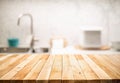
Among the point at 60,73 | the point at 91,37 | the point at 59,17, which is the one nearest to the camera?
the point at 60,73

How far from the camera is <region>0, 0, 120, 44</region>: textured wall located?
101 inches

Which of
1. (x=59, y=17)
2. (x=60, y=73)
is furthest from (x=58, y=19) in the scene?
(x=60, y=73)

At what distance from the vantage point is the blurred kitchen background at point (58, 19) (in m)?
2.55

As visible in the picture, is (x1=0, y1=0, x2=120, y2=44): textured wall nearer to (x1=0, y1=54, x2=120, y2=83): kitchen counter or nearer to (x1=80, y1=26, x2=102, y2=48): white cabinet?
(x1=80, y1=26, x2=102, y2=48): white cabinet

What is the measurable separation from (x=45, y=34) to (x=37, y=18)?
0.23 metres

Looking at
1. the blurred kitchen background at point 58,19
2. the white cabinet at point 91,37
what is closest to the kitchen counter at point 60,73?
the white cabinet at point 91,37

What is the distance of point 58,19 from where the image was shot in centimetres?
258

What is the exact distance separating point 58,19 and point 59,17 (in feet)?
0.10

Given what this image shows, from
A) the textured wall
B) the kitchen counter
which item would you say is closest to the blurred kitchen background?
the textured wall

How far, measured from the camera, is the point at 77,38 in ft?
8.54

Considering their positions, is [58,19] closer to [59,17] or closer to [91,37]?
→ [59,17]

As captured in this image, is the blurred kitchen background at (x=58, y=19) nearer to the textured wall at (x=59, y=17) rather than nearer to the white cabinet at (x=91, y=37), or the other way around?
the textured wall at (x=59, y=17)

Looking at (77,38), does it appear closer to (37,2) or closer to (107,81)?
(37,2)

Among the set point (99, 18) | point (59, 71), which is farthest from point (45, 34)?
A: point (59, 71)
